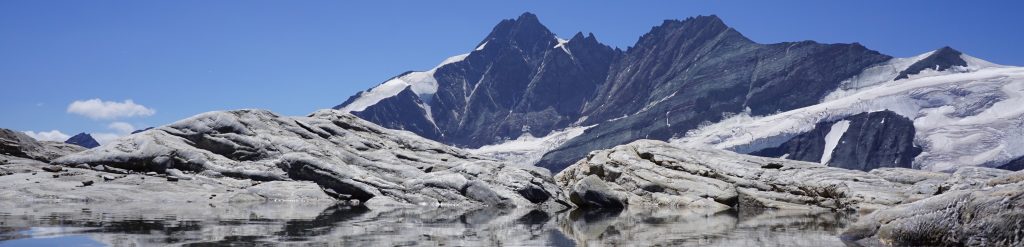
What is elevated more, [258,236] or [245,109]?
[245,109]

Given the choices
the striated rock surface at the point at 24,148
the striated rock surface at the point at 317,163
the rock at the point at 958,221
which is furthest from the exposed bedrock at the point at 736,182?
the striated rock surface at the point at 24,148

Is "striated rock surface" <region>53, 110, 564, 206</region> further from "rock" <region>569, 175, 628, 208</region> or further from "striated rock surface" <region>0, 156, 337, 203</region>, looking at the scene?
"rock" <region>569, 175, 628, 208</region>

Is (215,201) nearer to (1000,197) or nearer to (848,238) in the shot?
(848,238)

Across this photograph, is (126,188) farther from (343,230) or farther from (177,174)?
(343,230)

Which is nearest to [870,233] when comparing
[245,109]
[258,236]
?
[258,236]

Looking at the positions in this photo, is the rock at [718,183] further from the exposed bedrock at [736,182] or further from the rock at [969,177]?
the rock at [969,177]

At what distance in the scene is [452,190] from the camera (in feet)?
171

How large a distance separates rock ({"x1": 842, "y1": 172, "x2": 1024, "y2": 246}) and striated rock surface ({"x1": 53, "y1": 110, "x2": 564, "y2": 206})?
3006 centimetres

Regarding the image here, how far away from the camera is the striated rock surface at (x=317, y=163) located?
170 ft

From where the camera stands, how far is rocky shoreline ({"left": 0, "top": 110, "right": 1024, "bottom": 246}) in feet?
155


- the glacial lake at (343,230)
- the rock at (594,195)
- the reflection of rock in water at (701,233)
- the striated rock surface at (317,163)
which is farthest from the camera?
the rock at (594,195)

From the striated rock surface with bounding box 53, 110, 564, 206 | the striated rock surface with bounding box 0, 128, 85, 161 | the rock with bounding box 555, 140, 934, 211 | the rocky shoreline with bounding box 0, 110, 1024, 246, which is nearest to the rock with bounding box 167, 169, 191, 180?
the striated rock surface with bounding box 53, 110, 564, 206

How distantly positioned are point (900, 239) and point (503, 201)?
103ft

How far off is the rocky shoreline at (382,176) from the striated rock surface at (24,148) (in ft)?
0.59
